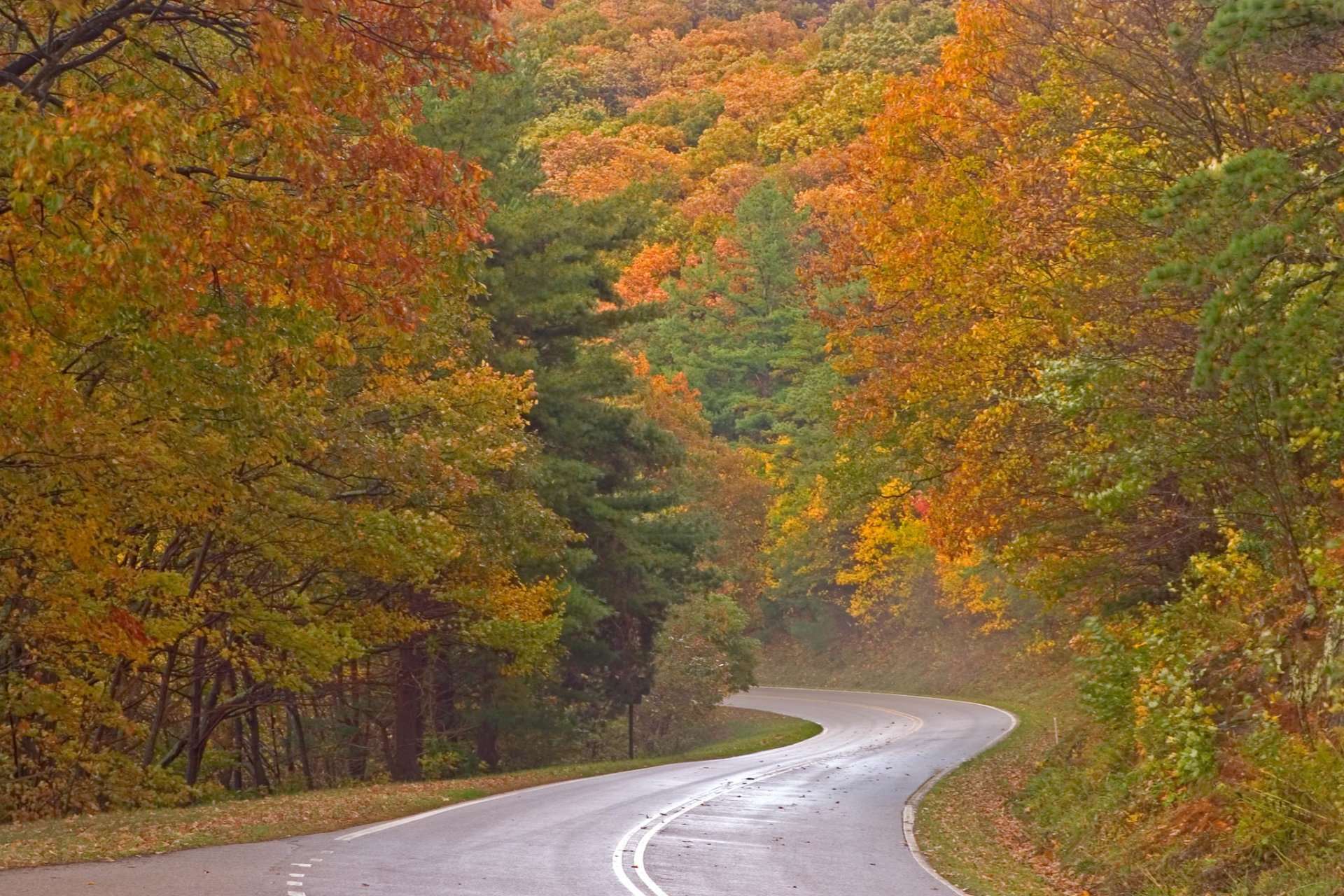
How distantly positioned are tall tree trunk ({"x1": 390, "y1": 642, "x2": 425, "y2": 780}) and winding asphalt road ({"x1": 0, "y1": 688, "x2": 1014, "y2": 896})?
13.4ft

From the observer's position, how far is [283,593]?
23281 millimetres

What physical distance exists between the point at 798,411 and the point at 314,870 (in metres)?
56.0

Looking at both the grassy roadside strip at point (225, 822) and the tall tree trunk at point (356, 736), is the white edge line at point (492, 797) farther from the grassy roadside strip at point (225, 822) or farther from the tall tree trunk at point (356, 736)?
the tall tree trunk at point (356, 736)

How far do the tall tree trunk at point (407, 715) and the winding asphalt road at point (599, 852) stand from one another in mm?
4095

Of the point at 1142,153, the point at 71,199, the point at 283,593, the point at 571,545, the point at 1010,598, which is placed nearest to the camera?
the point at 71,199

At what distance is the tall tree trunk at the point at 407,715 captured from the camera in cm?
2911

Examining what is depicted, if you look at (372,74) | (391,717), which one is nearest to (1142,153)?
(372,74)

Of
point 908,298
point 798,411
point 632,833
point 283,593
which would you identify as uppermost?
point 798,411

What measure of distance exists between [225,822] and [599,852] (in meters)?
4.42

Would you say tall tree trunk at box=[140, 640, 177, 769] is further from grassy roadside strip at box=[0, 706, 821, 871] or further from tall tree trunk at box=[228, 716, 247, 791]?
tall tree trunk at box=[228, 716, 247, 791]

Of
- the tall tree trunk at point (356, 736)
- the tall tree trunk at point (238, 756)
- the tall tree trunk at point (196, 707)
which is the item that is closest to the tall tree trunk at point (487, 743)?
the tall tree trunk at point (356, 736)

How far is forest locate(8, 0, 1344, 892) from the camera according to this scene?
32.4ft

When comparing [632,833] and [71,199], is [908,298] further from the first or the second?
[71,199]

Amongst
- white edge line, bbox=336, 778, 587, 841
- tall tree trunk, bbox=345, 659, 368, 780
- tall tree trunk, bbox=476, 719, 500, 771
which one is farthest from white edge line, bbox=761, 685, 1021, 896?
tall tree trunk, bbox=345, 659, 368, 780
